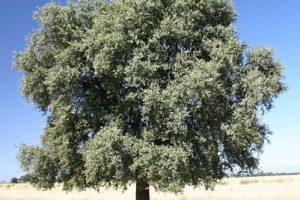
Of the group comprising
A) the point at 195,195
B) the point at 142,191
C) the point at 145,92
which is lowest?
the point at 142,191

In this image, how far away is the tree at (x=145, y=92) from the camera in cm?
2664

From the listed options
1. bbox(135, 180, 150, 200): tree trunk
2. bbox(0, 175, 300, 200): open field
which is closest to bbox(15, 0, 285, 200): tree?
bbox(135, 180, 150, 200): tree trunk

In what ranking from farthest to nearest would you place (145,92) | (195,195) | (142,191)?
(195,195)
(142,191)
(145,92)

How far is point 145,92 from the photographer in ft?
88.3

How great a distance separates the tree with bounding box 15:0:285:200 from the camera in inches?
1049

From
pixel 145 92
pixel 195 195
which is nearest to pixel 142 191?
pixel 145 92

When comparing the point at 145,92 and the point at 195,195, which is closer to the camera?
the point at 145,92

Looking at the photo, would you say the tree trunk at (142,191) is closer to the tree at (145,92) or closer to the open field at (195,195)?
the tree at (145,92)

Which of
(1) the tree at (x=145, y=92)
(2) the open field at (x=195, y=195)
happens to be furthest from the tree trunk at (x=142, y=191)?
(2) the open field at (x=195, y=195)

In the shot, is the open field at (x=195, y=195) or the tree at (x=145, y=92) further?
the open field at (x=195, y=195)

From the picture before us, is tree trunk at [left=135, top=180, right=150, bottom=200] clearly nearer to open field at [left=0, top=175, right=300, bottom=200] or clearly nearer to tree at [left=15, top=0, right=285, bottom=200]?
tree at [left=15, top=0, right=285, bottom=200]

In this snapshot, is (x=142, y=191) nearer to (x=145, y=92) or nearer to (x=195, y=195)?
(x=145, y=92)

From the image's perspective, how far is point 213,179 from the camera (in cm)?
3036

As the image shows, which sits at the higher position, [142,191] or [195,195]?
[195,195]
